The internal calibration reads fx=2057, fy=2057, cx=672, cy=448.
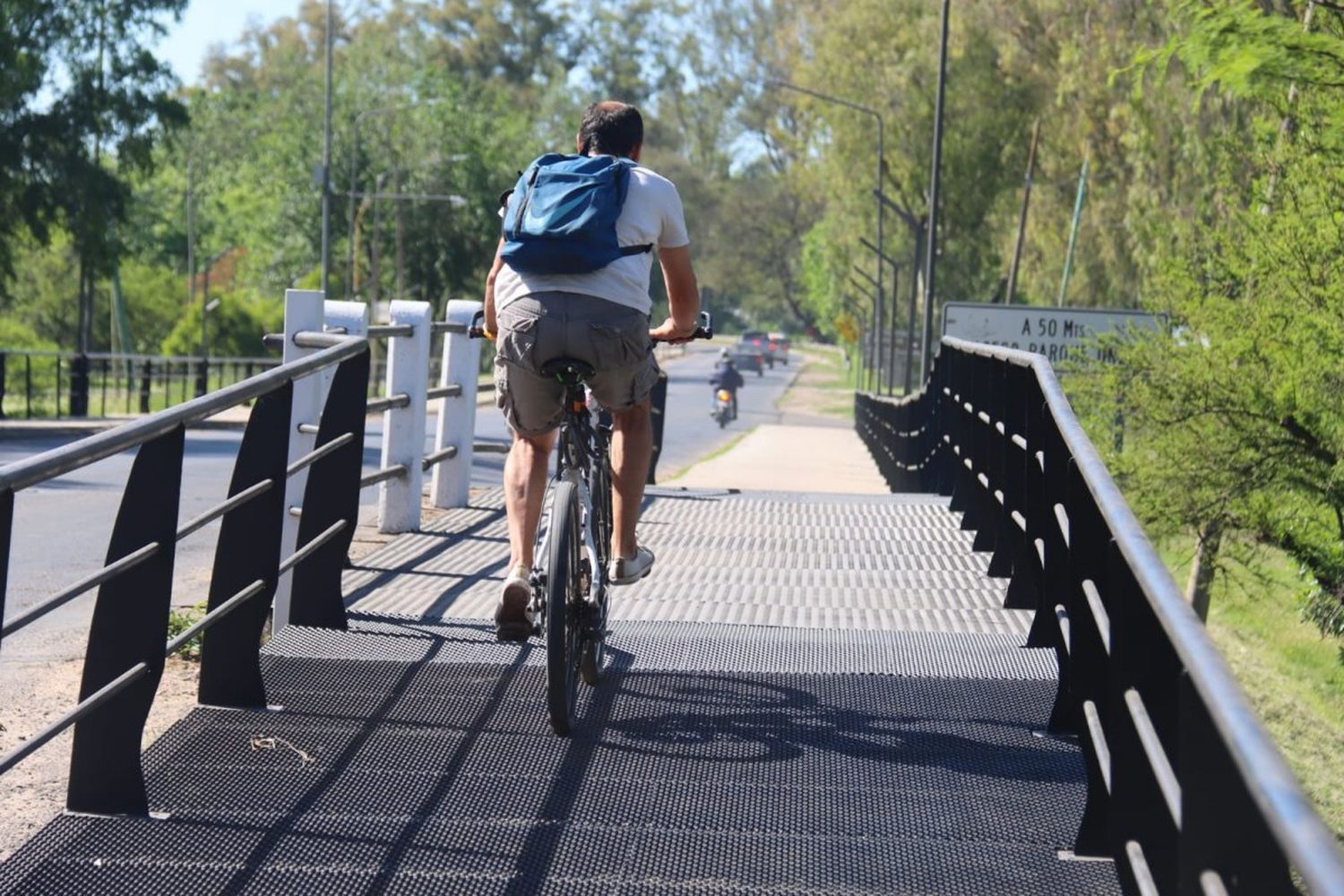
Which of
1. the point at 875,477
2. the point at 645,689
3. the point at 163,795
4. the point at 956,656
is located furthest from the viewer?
the point at 875,477

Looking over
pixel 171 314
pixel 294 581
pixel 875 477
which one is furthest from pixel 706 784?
pixel 171 314

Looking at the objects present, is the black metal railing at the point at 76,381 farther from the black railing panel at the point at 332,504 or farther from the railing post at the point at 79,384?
the black railing panel at the point at 332,504

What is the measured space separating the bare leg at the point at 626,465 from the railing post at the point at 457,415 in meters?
4.28

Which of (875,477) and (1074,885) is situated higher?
(1074,885)

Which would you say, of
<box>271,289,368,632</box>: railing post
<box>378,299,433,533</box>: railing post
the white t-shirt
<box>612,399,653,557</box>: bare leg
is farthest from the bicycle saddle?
<box>378,299,433,533</box>: railing post

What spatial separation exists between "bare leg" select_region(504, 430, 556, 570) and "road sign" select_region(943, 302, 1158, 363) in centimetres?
1691

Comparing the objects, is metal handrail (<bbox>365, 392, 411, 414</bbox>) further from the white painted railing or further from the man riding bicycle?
the man riding bicycle

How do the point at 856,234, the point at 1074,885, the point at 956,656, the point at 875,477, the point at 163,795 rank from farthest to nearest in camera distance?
the point at 856,234, the point at 875,477, the point at 956,656, the point at 163,795, the point at 1074,885

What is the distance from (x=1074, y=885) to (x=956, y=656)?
224 cm

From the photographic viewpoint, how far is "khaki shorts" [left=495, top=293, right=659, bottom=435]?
5418 millimetres

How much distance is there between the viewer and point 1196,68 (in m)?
12.4

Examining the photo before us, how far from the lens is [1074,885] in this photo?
402 cm

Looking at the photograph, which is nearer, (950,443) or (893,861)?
(893,861)

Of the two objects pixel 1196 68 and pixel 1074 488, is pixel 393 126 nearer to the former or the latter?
pixel 1196 68
